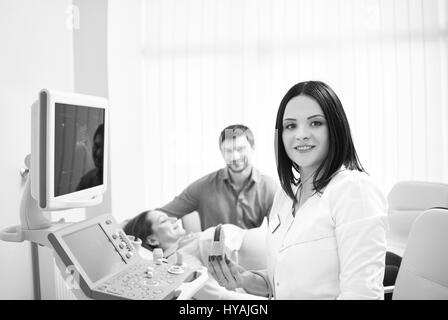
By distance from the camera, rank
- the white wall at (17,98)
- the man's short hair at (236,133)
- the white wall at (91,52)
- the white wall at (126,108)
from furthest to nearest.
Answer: the white wall at (126,108) → the man's short hair at (236,133) → the white wall at (91,52) → the white wall at (17,98)

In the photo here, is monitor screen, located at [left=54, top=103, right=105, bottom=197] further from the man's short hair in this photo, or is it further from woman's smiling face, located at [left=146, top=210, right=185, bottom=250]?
the man's short hair

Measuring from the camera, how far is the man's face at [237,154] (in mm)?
2375

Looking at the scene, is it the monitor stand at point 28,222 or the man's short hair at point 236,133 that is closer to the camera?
the monitor stand at point 28,222

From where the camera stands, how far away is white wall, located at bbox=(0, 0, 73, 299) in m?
1.69

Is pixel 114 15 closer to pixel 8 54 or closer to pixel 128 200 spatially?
pixel 8 54

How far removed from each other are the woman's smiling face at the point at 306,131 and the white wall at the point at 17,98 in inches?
52.6

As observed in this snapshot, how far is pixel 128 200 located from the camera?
2.79 meters

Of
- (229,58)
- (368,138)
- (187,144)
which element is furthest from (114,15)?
(368,138)

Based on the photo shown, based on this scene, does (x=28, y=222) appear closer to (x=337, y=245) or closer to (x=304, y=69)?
(x=337, y=245)

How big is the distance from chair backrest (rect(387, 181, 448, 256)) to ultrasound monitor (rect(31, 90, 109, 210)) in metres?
1.97

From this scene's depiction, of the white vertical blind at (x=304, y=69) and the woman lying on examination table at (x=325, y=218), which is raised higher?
the white vertical blind at (x=304, y=69)

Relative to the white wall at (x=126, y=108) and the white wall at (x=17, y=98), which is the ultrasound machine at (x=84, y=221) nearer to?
the white wall at (x=17, y=98)

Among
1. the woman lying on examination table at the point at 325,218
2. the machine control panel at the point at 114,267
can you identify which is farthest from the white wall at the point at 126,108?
the woman lying on examination table at the point at 325,218

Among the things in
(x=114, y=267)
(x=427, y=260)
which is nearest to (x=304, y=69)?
(x=427, y=260)
